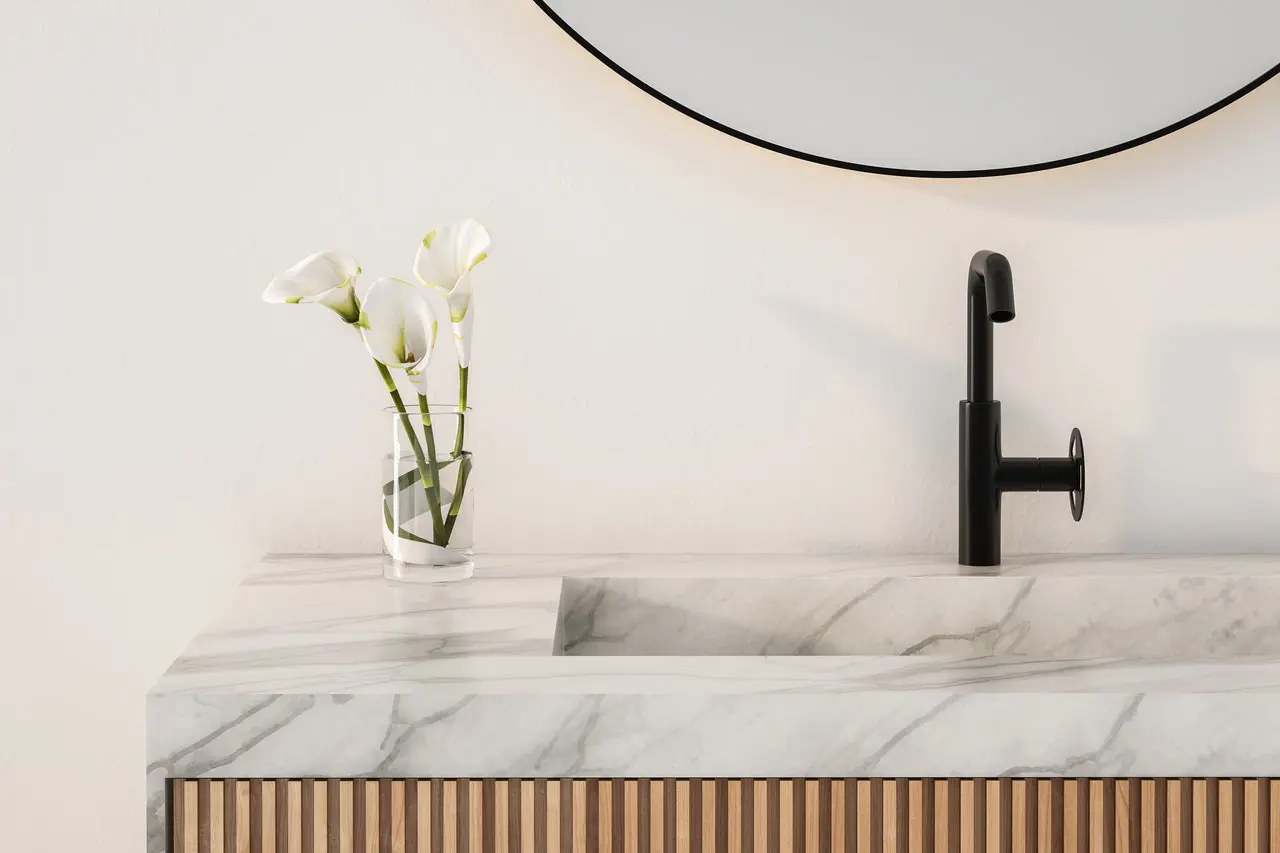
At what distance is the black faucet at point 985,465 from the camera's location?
976 millimetres

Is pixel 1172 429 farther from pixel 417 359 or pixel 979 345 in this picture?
pixel 417 359

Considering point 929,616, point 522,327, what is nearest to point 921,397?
point 929,616

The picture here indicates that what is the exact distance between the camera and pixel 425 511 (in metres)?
0.92

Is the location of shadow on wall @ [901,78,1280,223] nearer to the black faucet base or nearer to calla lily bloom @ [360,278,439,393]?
the black faucet base

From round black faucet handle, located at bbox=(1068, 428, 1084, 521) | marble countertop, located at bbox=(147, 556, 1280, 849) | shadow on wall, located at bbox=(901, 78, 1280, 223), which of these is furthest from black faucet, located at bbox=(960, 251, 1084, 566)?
marble countertop, located at bbox=(147, 556, 1280, 849)

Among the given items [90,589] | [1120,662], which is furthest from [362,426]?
[1120,662]

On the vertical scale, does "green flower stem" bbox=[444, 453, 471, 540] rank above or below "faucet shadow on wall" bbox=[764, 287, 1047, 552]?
below

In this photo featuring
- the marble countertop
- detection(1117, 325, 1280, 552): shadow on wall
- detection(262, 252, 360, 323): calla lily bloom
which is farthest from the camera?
detection(1117, 325, 1280, 552): shadow on wall

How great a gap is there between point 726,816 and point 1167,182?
0.77m

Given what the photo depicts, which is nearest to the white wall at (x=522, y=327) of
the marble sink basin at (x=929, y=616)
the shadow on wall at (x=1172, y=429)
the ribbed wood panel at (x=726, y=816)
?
the shadow on wall at (x=1172, y=429)

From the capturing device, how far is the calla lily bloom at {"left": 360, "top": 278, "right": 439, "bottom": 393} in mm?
875

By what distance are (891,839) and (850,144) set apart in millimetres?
633

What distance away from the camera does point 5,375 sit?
3.41 ft

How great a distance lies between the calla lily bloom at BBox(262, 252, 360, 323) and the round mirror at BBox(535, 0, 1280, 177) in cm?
33
